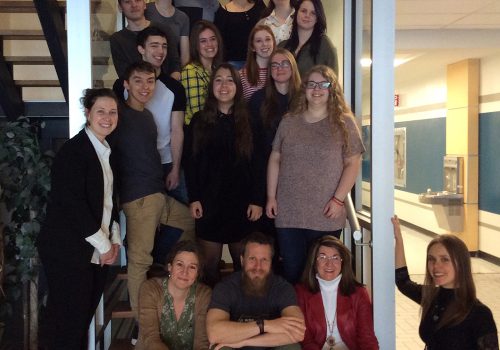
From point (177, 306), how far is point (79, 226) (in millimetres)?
676

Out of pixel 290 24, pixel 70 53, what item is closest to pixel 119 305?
pixel 70 53

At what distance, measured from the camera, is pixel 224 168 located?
285cm

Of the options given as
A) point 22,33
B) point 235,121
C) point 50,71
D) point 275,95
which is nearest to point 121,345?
point 235,121

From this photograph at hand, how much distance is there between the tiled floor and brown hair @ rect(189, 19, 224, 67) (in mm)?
2933

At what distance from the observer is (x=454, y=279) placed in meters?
2.57

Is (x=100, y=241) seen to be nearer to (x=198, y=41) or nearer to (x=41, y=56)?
(x=198, y=41)

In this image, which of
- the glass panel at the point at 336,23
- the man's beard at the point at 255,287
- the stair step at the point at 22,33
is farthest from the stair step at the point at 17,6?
the man's beard at the point at 255,287

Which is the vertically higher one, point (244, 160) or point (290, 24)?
point (290, 24)

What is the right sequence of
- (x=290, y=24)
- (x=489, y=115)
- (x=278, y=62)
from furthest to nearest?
(x=489, y=115) < (x=290, y=24) < (x=278, y=62)

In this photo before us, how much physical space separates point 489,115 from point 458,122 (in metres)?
0.62

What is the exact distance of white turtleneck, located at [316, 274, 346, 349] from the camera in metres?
2.69

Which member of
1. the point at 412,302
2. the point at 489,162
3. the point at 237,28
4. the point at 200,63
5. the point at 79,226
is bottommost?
the point at 412,302

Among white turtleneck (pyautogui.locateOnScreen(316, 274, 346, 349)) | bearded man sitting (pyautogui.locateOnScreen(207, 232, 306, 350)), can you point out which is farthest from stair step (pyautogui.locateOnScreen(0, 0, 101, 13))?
white turtleneck (pyautogui.locateOnScreen(316, 274, 346, 349))

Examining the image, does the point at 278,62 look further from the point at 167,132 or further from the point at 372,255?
the point at 372,255
